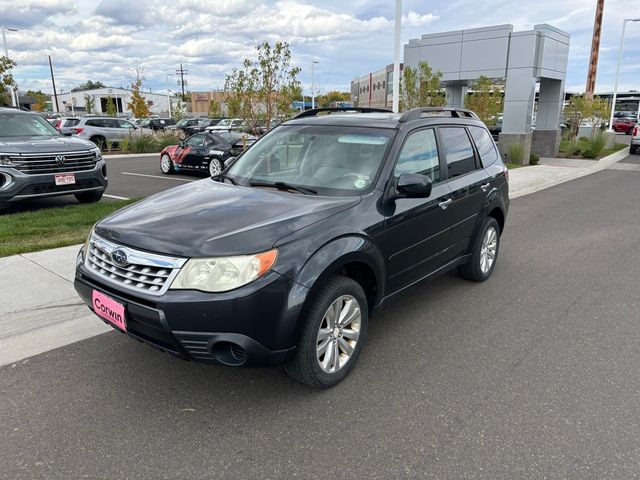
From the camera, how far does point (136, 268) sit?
2.94m

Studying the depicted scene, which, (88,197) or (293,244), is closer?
(293,244)

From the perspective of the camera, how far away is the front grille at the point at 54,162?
7.56 metres

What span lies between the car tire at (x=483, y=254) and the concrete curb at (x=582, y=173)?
678cm

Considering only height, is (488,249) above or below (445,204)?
below

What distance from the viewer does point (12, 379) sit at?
345 centimetres

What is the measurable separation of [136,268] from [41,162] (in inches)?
233

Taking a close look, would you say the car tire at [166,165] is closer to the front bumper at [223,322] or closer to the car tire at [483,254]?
the car tire at [483,254]

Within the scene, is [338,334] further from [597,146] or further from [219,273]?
[597,146]

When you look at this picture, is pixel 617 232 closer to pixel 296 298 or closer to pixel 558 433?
pixel 558 433

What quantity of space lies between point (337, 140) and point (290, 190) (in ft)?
2.14

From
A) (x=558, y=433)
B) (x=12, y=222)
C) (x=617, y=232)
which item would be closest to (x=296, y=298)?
(x=558, y=433)

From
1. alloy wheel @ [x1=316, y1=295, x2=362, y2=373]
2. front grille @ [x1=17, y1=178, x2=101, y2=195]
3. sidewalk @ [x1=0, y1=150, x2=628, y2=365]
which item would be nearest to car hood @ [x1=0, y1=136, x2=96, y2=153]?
front grille @ [x1=17, y1=178, x2=101, y2=195]

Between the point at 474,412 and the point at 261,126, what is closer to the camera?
the point at 474,412

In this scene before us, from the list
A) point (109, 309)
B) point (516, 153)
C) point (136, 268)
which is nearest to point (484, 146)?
point (136, 268)
